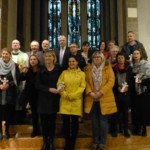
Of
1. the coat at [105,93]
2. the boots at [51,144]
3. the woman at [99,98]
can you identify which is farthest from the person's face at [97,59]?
the boots at [51,144]

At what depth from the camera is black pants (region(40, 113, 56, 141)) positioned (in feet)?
14.6

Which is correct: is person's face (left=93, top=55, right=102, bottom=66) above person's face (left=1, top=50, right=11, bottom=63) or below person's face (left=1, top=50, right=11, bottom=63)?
below

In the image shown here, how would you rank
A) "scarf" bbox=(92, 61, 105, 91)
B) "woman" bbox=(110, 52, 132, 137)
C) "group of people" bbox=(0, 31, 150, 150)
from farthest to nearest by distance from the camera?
1. "woman" bbox=(110, 52, 132, 137)
2. "scarf" bbox=(92, 61, 105, 91)
3. "group of people" bbox=(0, 31, 150, 150)

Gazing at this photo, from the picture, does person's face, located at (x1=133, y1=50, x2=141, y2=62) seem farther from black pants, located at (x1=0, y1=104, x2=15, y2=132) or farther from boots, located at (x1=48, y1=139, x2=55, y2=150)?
black pants, located at (x1=0, y1=104, x2=15, y2=132)

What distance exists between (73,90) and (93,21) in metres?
10.3

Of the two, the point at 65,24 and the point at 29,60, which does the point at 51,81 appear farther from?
the point at 65,24

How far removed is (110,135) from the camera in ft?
16.5

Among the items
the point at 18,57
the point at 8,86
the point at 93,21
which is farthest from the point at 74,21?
the point at 8,86

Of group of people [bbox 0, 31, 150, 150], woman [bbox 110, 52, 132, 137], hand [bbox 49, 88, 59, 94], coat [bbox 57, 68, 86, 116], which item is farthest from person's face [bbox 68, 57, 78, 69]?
woman [bbox 110, 52, 132, 137]

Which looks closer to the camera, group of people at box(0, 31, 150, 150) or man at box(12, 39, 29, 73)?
group of people at box(0, 31, 150, 150)

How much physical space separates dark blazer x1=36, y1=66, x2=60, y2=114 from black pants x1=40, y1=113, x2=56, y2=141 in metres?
0.10

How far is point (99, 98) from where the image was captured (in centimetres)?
448

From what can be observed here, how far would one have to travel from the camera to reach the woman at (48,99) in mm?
4422

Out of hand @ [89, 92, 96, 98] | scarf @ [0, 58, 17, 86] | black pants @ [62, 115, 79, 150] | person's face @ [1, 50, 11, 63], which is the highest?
person's face @ [1, 50, 11, 63]
